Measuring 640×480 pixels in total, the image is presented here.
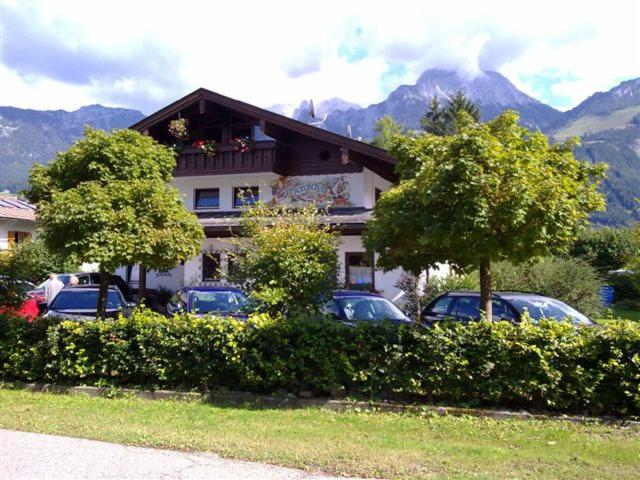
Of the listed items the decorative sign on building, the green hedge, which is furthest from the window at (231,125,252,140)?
the green hedge

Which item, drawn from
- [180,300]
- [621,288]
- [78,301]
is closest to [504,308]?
[180,300]

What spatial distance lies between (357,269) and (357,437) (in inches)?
559

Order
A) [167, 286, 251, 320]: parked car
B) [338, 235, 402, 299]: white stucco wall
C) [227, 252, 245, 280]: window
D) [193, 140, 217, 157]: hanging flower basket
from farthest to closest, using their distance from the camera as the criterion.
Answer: [193, 140, 217, 157]: hanging flower basket
[338, 235, 402, 299]: white stucco wall
[167, 286, 251, 320]: parked car
[227, 252, 245, 280]: window

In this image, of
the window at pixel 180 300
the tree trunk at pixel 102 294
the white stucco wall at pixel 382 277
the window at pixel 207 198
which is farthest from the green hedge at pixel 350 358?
the window at pixel 207 198

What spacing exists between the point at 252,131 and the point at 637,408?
1814cm

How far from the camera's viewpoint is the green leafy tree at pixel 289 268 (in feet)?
30.6

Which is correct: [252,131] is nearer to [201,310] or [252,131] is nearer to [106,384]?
[201,310]

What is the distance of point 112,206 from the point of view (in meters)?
9.30

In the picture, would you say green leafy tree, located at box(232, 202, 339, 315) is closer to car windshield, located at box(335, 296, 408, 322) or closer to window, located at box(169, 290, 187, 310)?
car windshield, located at box(335, 296, 408, 322)

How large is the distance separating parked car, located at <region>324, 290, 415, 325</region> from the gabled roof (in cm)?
803

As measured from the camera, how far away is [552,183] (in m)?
7.43

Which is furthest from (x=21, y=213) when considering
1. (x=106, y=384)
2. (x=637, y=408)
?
(x=637, y=408)

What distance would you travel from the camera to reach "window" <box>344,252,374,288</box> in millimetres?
20422

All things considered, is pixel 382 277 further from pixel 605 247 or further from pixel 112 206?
pixel 605 247
